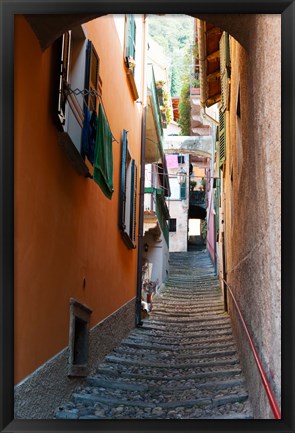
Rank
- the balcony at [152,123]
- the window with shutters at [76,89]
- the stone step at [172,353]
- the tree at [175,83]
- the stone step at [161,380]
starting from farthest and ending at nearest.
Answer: the tree at [175,83] → the balcony at [152,123] → the stone step at [172,353] → the stone step at [161,380] → the window with shutters at [76,89]

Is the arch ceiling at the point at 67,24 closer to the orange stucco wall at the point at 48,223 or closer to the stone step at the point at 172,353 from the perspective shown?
the orange stucco wall at the point at 48,223

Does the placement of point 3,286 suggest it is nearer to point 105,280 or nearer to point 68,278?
point 68,278

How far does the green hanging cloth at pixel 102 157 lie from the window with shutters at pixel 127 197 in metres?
2.39

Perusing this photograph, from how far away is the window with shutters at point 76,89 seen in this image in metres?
5.82

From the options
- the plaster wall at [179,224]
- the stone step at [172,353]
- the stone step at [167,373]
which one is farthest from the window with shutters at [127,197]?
the plaster wall at [179,224]

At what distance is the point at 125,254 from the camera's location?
11320 millimetres

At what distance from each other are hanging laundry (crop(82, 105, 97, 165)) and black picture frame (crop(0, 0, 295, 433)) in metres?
3.21

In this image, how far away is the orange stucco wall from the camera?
4703 millimetres

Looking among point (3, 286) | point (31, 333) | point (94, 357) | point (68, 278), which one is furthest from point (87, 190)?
point (3, 286)

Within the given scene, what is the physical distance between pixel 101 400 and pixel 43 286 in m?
→ 2.04

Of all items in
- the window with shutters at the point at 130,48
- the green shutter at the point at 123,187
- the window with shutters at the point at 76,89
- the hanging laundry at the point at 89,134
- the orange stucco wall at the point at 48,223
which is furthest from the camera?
the window with shutters at the point at 130,48

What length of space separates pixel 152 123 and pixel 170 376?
32.4 feet

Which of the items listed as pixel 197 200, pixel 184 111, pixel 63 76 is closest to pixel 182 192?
pixel 184 111

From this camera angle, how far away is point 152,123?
1688cm
